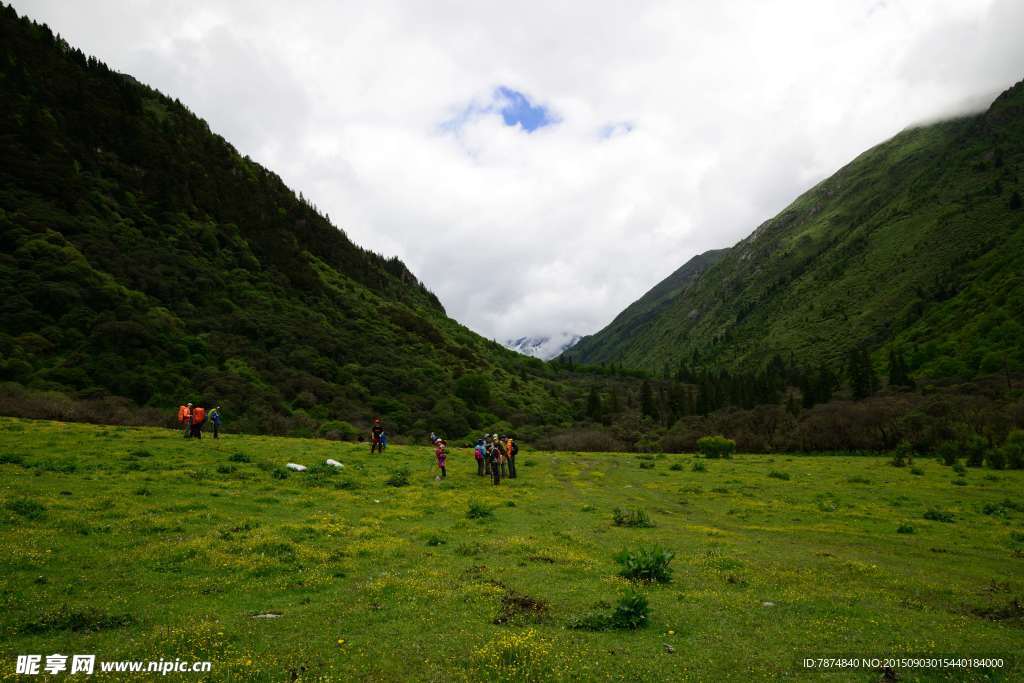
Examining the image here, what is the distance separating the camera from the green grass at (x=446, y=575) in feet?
31.0

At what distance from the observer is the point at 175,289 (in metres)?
98.2

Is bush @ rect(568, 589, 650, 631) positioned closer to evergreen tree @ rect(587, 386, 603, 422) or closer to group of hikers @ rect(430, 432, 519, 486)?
group of hikers @ rect(430, 432, 519, 486)

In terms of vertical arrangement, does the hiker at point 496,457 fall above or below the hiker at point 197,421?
below

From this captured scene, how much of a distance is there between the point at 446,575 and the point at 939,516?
87.4 feet

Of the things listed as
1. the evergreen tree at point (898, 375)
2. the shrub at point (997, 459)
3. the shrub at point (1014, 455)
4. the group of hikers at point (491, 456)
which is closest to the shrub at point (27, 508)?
the group of hikers at point (491, 456)

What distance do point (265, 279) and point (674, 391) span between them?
421 feet

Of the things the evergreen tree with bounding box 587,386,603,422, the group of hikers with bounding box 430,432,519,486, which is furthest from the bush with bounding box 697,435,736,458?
the evergreen tree with bounding box 587,386,603,422

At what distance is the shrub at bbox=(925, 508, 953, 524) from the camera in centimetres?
2642

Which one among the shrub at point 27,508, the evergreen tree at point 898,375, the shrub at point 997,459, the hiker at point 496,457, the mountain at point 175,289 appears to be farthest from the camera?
the evergreen tree at point 898,375

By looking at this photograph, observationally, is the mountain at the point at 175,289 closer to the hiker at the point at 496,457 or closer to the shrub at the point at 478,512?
the hiker at the point at 496,457

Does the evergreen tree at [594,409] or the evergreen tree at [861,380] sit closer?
the evergreen tree at [861,380]

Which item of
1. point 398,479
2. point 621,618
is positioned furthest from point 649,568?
point 398,479

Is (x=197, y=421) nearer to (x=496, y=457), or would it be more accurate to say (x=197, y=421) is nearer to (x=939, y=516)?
(x=496, y=457)

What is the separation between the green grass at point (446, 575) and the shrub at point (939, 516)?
966 mm
